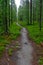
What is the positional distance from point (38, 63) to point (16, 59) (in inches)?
68.3

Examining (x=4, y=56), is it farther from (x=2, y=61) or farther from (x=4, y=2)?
(x=4, y=2)

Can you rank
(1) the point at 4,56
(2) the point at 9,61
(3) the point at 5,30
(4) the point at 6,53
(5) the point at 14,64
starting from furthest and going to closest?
(3) the point at 5,30 → (4) the point at 6,53 → (1) the point at 4,56 → (2) the point at 9,61 → (5) the point at 14,64

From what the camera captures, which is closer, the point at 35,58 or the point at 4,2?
the point at 35,58

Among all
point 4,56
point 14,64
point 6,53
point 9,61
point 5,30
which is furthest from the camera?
point 5,30

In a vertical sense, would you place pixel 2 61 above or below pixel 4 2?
below

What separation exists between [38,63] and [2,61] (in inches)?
89.3

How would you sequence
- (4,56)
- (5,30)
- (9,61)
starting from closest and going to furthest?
(9,61), (4,56), (5,30)

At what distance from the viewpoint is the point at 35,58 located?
40.7ft

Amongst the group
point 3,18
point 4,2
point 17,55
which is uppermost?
point 4,2

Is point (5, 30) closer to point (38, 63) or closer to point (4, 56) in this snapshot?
point (4, 56)

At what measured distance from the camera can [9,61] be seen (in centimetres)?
1168

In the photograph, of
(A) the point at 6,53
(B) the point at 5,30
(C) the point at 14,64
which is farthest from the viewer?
(B) the point at 5,30

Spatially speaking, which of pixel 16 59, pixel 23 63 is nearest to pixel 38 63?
pixel 23 63

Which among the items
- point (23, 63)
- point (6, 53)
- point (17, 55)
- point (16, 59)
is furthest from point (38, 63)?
point (6, 53)
